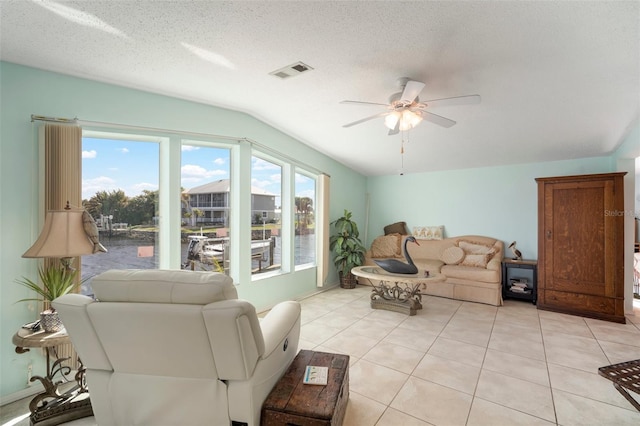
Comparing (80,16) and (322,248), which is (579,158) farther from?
(80,16)

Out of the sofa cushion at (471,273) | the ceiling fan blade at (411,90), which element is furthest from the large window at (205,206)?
the sofa cushion at (471,273)

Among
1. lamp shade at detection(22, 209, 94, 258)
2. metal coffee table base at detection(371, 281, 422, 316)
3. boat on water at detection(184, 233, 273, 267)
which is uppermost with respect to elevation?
lamp shade at detection(22, 209, 94, 258)

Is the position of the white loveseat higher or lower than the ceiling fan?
lower

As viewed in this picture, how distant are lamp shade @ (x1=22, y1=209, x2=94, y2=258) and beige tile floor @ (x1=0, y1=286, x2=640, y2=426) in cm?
113

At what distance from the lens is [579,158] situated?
4.43 m

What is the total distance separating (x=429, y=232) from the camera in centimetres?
558

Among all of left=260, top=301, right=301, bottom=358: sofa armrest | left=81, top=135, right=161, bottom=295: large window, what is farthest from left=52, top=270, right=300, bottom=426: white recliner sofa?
left=81, top=135, right=161, bottom=295: large window

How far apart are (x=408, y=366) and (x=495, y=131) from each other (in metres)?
3.09

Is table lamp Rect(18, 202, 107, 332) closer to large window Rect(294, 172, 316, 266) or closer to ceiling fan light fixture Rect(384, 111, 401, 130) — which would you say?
ceiling fan light fixture Rect(384, 111, 401, 130)

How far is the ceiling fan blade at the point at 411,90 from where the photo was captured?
2.09m

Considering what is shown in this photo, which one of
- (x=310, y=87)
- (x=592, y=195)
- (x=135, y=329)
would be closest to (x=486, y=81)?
(x=310, y=87)

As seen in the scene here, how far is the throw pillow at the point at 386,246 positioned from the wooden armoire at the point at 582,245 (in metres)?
2.27

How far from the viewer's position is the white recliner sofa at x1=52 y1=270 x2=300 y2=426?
4.34 ft

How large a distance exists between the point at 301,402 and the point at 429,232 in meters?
4.73
